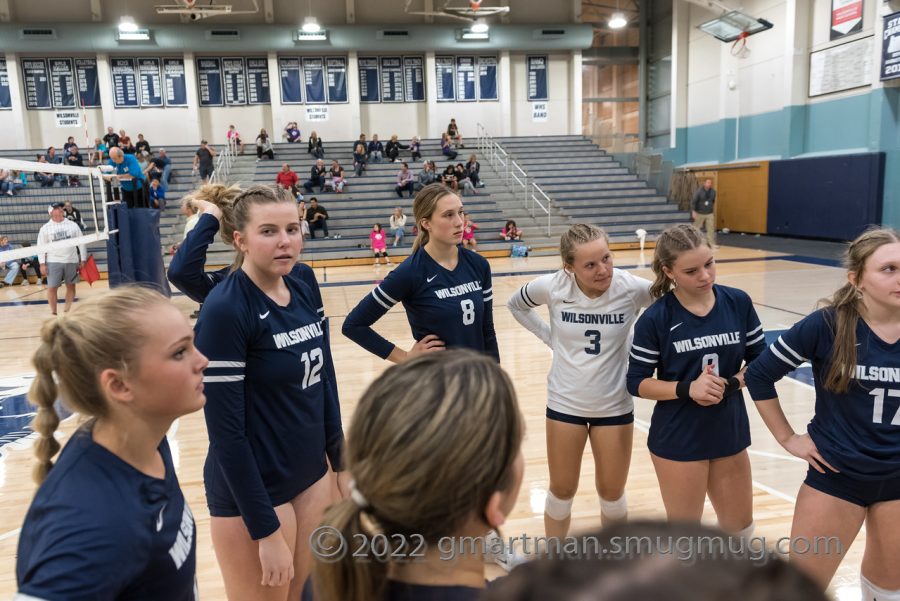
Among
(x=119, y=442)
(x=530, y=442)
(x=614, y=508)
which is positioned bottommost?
(x=530, y=442)

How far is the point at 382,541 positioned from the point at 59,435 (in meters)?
5.45

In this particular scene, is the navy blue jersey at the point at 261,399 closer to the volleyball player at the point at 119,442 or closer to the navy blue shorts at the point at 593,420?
the volleyball player at the point at 119,442

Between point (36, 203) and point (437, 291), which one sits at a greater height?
point (36, 203)

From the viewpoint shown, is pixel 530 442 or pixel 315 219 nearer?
pixel 530 442

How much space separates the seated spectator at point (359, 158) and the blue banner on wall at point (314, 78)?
4668 mm

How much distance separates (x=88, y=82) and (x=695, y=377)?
28.0 meters

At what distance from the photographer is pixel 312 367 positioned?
2.46 metres

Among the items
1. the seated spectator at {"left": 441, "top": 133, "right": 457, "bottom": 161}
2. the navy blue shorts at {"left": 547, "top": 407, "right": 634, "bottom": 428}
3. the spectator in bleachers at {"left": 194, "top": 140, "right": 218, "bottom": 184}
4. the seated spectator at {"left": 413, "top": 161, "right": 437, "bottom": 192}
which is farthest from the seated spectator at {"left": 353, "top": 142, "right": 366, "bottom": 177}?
the navy blue shorts at {"left": 547, "top": 407, "right": 634, "bottom": 428}

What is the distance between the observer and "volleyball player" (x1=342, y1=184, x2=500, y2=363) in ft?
11.5

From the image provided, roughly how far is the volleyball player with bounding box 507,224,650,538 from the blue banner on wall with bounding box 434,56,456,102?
82.0 feet

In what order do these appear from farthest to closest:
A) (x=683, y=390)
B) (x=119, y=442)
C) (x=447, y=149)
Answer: (x=447, y=149)
(x=683, y=390)
(x=119, y=442)

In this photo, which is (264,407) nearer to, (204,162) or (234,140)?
(204,162)

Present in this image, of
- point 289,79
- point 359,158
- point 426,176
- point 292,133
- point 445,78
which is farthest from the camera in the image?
point 445,78

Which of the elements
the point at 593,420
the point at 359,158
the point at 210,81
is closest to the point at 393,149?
the point at 359,158
